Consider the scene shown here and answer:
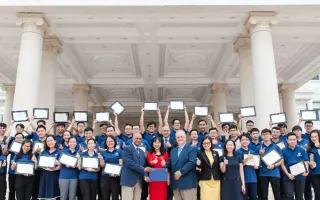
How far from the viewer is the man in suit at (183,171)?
21.8ft

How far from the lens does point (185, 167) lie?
261 inches

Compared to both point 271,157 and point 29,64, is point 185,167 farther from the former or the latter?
point 29,64

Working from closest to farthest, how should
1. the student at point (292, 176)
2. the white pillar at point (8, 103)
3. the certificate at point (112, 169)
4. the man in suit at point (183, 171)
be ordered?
the man in suit at point (183, 171) < the certificate at point (112, 169) < the student at point (292, 176) < the white pillar at point (8, 103)

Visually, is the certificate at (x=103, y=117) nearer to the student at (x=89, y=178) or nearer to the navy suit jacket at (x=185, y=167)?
the student at (x=89, y=178)

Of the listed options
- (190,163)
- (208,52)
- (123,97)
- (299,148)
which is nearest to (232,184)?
(190,163)

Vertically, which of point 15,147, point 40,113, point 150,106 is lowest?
point 15,147

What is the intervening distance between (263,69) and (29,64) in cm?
862

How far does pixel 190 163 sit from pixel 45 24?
9246 millimetres

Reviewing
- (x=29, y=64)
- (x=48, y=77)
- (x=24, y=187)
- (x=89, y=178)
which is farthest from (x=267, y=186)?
(x=48, y=77)

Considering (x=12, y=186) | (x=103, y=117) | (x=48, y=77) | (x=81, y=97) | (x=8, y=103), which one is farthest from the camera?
(x=8, y=103)

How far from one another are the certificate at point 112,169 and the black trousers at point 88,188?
435 mm

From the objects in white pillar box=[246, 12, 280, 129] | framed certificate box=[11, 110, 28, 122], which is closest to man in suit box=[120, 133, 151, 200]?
framed certificate box=[11, 110, 28, 122]

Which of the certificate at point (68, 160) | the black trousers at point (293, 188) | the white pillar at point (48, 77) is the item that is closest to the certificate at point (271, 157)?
the black trousers at point (293, 188)

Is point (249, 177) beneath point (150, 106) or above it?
beneath
